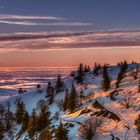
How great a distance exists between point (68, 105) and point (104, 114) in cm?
4068

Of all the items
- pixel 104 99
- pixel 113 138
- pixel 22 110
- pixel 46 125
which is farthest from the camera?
pixel 22 110

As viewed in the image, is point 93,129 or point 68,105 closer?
point 93,129

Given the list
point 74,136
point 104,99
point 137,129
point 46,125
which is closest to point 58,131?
point 74,136

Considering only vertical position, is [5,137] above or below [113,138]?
below

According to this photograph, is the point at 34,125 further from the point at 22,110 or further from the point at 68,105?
the point at 22,110

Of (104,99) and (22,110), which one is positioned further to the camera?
(22,110)

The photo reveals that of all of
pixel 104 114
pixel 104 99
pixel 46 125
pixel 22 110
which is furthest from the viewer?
pixel 22 110

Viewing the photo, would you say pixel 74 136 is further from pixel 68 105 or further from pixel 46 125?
pixel 68 105

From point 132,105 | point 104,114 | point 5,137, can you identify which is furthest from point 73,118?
point 5,137

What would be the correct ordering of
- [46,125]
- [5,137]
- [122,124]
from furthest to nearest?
[5,137]
[46,125]
[122,124]

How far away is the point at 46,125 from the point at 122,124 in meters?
36.5

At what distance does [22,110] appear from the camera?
640ft

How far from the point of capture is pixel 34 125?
13638 cm

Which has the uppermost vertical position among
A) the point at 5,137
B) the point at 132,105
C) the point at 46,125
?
the point at 132,105
